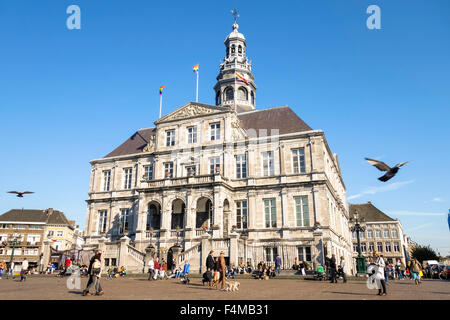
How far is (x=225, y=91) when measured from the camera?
1991 inches

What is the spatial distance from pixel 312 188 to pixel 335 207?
844cm

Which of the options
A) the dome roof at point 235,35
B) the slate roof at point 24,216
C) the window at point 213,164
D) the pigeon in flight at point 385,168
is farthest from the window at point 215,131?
the slate roof at point 24,216

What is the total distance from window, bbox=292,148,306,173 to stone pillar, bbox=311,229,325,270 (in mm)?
6559

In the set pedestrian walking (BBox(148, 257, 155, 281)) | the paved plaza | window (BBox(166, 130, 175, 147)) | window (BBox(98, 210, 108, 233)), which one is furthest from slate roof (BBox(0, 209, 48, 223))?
the paved plaza

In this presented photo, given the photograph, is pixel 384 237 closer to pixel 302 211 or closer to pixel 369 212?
pixel 369 212

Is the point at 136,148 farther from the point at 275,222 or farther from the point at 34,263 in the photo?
the point at 34,263

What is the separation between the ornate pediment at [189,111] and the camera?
3888 cm

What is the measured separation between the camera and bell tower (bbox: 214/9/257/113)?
49531 mm

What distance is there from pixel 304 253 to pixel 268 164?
955 cm

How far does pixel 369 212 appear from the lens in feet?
267

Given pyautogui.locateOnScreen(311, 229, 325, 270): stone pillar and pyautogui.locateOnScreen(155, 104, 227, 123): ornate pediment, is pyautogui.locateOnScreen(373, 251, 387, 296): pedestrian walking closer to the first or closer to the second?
pyautogui.locateOnScreen(311, 229, 325, 270): stone pillar

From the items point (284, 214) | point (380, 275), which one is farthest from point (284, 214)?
point (380, 275)

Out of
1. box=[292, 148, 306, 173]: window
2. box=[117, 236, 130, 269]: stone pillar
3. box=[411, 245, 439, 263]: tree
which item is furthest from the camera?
box=[411, 245, 439, 263]: tree
